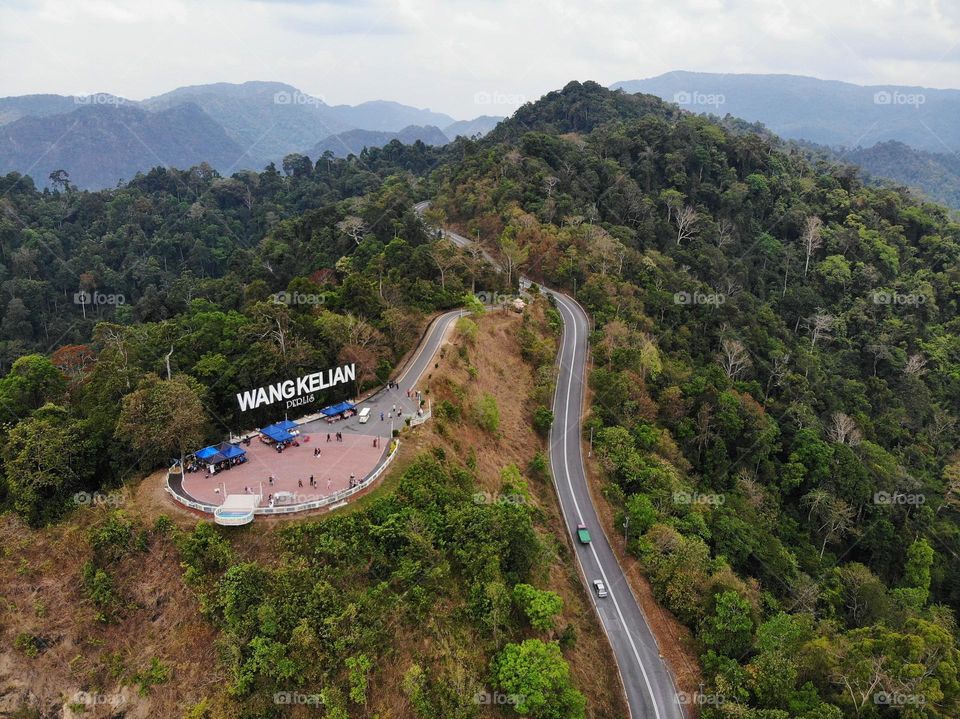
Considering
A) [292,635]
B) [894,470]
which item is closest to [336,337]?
[292,635]

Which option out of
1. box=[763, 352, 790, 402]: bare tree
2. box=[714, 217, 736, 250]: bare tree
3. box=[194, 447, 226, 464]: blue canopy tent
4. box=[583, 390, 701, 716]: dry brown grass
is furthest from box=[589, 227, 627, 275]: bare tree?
box=[194, 447, 226, 464]: blue canopy tent

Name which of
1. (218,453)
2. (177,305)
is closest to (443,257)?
(177,305)

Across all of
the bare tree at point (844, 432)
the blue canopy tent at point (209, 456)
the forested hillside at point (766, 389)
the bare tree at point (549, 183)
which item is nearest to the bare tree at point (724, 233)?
the forested hillside at point (766, 389)

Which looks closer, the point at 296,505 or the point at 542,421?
the point at 296,505

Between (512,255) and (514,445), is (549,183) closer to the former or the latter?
(512,255)

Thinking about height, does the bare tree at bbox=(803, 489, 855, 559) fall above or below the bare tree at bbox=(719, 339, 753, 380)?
below

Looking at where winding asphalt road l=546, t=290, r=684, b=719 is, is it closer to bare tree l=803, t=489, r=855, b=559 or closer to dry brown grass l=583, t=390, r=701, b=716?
dry brown grass l=583, t=390, r=701, b=716

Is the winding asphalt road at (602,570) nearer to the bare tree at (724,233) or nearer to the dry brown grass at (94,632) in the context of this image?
the dry brown grass at (94,632)
